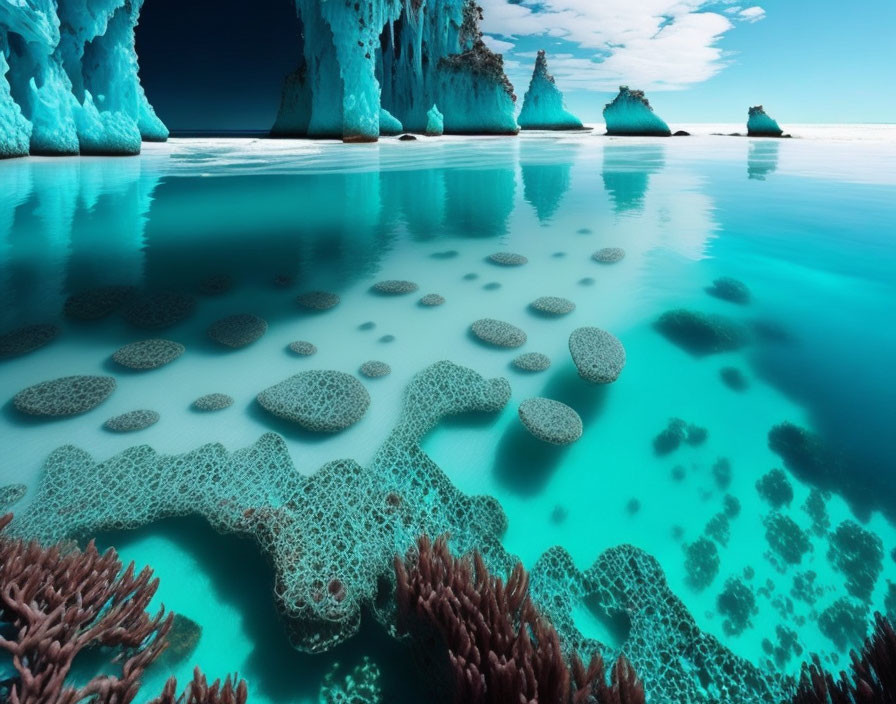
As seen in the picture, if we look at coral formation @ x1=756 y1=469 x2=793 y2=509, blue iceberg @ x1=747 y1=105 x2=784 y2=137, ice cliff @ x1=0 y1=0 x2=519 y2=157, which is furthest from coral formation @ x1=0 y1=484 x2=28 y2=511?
blue iceberg @ x1=747 y1=105 x2=784 y2=137

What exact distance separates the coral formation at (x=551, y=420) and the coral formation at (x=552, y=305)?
189 centimetres

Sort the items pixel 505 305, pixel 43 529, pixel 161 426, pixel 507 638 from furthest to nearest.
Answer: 1. pixel 505 305
2. pixel 161 426
3. pixel 43 529
4. pixel 507 638

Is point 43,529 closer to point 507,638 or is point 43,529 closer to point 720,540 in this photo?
point 507,638

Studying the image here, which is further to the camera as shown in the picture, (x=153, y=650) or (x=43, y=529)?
(x=43, y=529)

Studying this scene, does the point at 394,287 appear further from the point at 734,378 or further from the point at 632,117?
the point at 632,117

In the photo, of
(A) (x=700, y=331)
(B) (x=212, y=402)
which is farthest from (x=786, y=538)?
(B) (x=212, y=402)

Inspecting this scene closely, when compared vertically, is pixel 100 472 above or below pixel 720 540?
above

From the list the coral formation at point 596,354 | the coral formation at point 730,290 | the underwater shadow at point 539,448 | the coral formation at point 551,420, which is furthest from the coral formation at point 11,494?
the coral formation at point 730,290

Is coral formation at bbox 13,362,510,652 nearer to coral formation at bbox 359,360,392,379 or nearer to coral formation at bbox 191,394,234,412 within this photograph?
coral formation at bbox 191,394,234,412

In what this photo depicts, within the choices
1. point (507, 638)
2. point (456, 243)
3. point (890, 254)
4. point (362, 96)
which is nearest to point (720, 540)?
point (507, 638)

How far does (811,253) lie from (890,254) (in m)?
1.39

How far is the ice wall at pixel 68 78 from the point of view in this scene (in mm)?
15227

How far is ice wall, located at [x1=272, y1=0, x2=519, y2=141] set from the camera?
28703 mm

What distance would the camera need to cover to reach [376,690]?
98.3 inches
